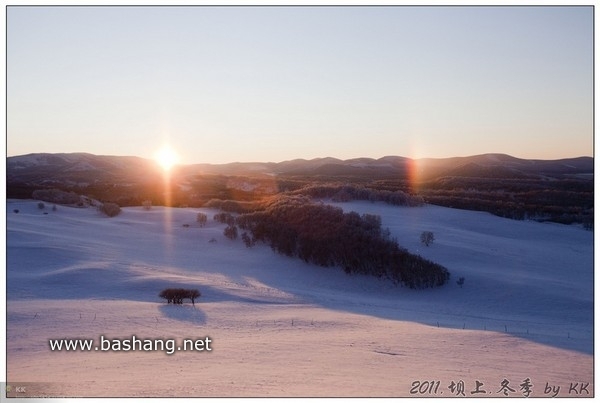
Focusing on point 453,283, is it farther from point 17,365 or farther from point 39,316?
point 17,365

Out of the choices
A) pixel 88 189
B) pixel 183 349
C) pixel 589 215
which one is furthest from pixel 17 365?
pixel 88 189

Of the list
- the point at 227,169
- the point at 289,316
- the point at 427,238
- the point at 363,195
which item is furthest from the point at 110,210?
the point at 227,169

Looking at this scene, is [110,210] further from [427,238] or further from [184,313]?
[184,313]

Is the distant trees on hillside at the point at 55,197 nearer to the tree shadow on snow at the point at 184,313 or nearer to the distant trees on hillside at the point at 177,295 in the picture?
the distant trees on hillside at the point at 177,295

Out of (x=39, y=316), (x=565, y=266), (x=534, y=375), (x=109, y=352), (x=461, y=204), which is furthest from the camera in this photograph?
(x=461, y=204)

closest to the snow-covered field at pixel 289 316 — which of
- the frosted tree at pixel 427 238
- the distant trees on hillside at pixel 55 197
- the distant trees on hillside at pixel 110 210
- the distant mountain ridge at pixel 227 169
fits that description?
the frosted tree at pixel 427 238

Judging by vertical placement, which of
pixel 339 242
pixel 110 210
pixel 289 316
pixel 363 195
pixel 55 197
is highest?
pixel 363 195
